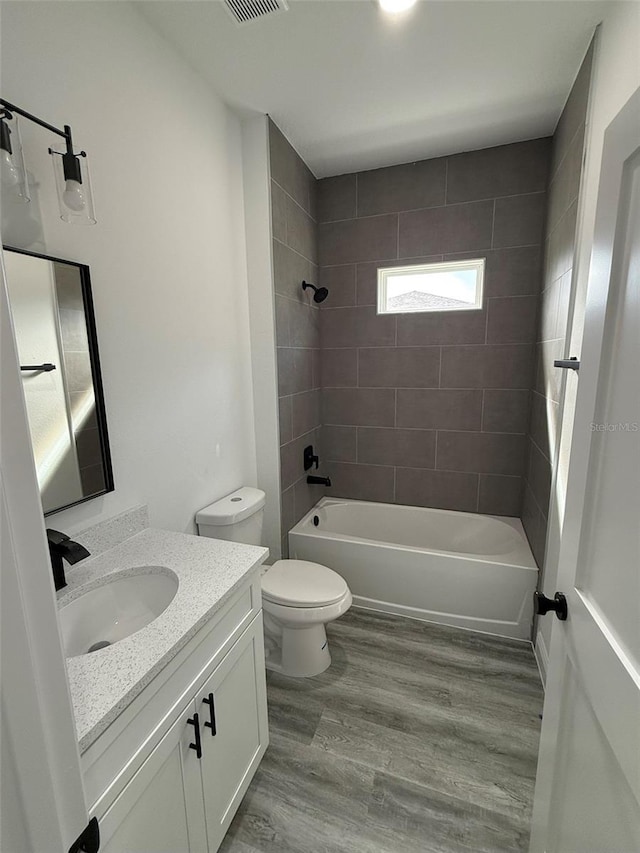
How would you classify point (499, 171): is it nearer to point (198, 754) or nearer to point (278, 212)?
point (278, 212)

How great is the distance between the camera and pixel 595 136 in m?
1.52

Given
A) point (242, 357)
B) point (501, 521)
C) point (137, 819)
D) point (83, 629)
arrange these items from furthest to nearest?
1. point (501, 521)
2. point (242, 357)
3. point (83, 629)
4. point (137, 819)

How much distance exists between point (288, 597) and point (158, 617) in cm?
91

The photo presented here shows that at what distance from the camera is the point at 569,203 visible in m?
1.83

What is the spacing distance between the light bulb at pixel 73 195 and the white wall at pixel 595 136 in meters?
1.50

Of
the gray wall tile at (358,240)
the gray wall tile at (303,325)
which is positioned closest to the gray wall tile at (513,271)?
the gray wall tile at (358,240)

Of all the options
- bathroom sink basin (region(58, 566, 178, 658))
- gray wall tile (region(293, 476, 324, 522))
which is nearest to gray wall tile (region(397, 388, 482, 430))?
gray wall tile (region(293, 476, 324, 522))

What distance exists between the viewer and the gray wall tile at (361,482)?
298cm

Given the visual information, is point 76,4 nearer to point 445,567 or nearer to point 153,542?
point 153,542

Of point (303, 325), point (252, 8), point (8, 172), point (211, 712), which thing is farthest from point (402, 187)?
point (211, 712)

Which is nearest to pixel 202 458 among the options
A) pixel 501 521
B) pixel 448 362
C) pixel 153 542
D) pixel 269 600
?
pixel 153 542

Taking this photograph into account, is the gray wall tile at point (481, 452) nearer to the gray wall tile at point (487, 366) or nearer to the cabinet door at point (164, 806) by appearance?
the gray wall tile at point (487, 366)

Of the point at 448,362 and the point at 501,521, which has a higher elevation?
the point at 448,362

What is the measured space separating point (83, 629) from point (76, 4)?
1918 millimetres
